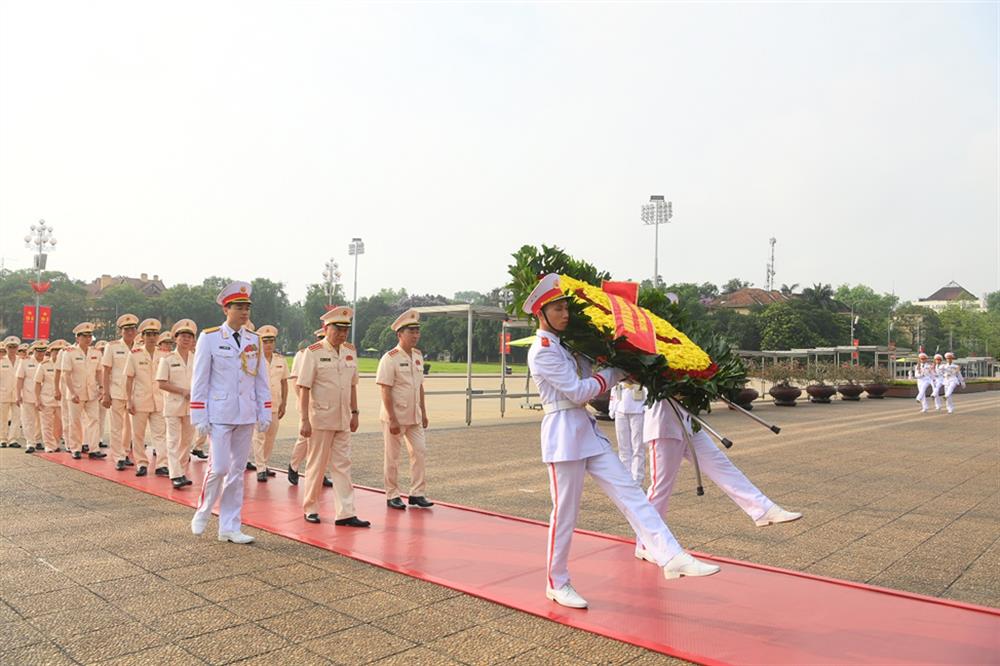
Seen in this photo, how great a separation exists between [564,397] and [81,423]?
9.26 meters

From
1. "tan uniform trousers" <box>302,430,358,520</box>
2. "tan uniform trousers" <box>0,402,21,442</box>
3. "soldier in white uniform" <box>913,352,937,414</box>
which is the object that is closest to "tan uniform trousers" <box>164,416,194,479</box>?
"tan uniform trousers" <box>302,430,358,520</box>

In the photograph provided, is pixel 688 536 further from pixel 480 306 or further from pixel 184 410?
pixel 480 306

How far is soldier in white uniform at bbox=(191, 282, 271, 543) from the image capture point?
233 inches

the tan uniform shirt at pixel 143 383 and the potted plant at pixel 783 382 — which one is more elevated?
the tan uniform shirt at pixel 143 383

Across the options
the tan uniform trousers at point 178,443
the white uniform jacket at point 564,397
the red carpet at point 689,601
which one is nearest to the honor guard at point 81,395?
the tan uniform trousers at point 178,443

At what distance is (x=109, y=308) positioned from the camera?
77.9 metres

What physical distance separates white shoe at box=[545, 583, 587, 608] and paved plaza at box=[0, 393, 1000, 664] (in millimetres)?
264

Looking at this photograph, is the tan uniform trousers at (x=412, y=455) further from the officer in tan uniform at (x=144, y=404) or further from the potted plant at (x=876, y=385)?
the potted plant at (x=876, y=385)

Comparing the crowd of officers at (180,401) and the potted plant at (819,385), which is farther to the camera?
the potted plant at (819,385)

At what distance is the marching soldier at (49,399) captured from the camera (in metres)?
11.4

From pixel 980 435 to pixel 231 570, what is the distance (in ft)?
51.3

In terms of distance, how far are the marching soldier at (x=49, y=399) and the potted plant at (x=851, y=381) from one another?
25493 millimetres

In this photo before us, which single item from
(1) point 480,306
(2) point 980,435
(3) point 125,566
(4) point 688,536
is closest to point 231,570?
(3) point 125,566

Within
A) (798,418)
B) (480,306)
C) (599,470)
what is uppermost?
(480,306)
